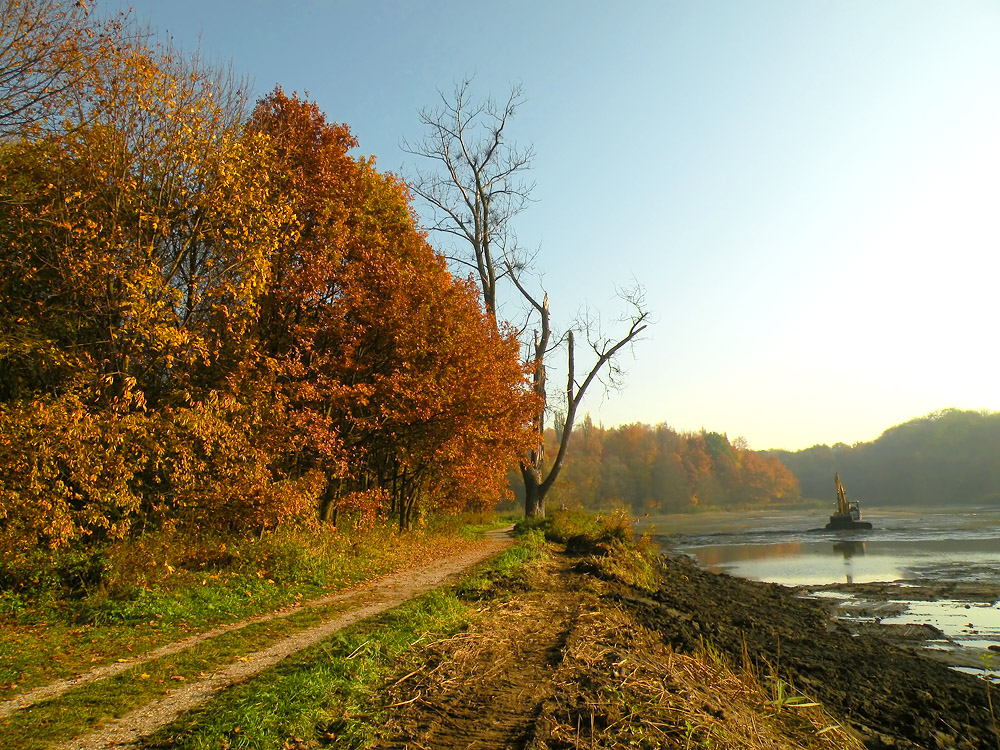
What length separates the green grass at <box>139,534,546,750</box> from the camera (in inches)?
174

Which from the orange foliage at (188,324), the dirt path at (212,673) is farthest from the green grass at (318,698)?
the orange foliage at (188,324)

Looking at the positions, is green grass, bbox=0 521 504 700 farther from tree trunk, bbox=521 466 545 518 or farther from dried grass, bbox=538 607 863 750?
tree trunk, bbox=521 466 545 518

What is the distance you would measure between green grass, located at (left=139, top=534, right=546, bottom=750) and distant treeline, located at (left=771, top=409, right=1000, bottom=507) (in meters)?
88.6

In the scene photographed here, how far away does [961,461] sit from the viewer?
97.7 m

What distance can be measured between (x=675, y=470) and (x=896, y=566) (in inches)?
3112

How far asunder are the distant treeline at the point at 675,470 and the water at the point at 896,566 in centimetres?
4946

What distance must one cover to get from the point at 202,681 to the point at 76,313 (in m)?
6.96

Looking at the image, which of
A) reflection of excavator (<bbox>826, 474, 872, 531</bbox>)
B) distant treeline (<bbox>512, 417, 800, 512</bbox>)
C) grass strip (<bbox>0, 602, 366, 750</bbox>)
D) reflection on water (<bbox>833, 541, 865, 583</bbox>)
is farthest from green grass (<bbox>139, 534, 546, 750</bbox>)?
distant treeline (<bbox>512, 417, 800, 512</bbox>)

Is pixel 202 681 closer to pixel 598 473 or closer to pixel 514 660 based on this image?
pixel 514 660

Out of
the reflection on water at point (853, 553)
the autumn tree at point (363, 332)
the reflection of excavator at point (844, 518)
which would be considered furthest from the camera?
the reflection of excavator at point (844, 518)

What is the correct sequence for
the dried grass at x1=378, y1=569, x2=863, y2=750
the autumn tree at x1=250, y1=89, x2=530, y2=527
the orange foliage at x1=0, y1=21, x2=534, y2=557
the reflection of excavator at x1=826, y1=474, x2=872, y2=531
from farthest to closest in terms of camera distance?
1. the reflection of excavator at x1=826, y1=474, x2=872, y2=531
2. the autumn tree at x1=250, y1=89, x2=530, y2=527
3. the orange foliage at x1=0, y1=21, x2=534, y2=557
4. the dried grass at x1=378, y1=569, x2=863, y2=750

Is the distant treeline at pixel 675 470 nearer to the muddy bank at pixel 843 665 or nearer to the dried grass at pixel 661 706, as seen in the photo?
the muddy bank at pixel 843 665

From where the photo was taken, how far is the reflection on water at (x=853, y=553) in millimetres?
19328

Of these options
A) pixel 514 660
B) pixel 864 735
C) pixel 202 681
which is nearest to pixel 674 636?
pixel 864 735
